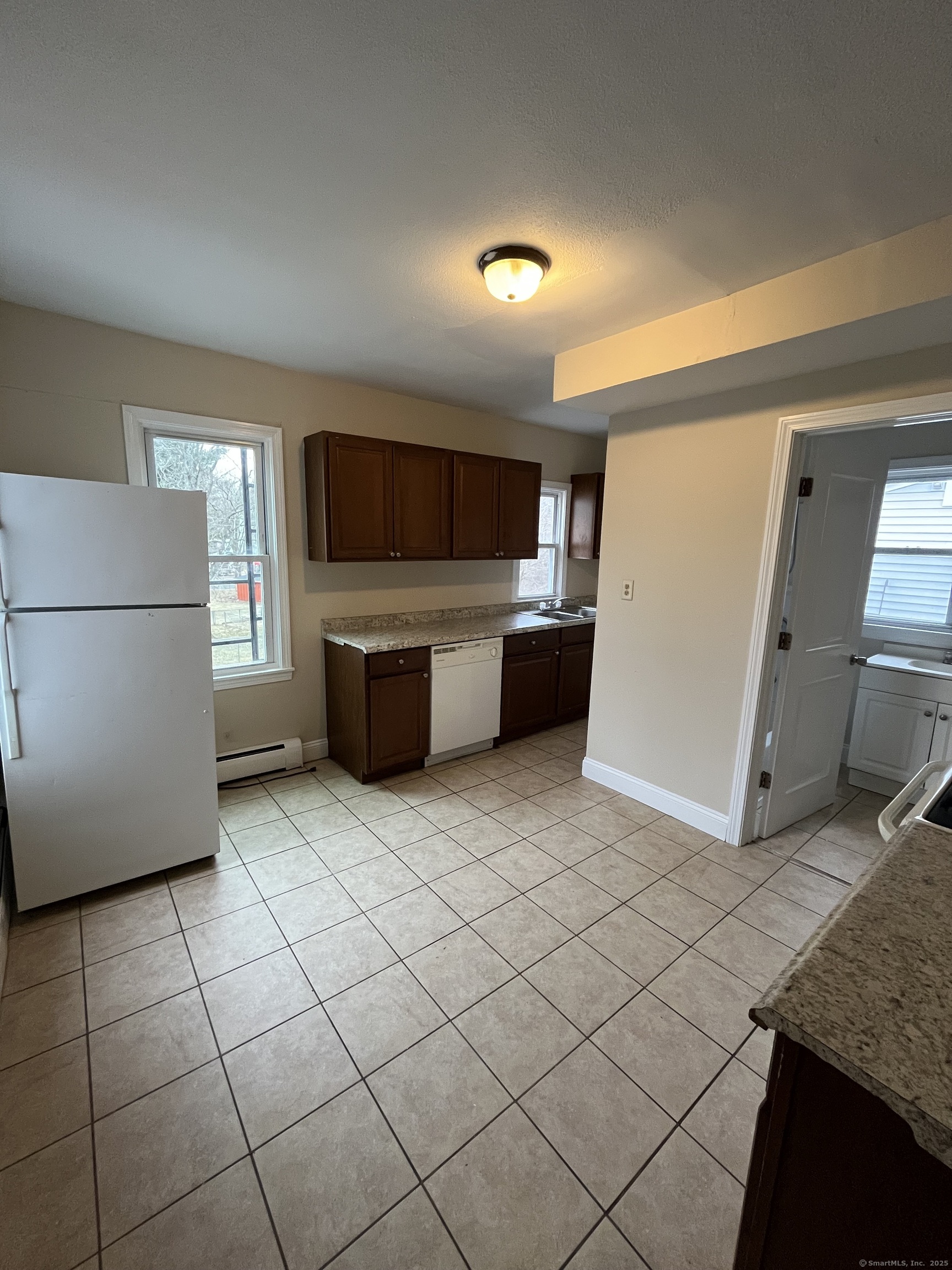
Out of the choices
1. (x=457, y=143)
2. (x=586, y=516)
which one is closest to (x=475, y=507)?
(x=586, y=516)

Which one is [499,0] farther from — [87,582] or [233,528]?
[233,528]

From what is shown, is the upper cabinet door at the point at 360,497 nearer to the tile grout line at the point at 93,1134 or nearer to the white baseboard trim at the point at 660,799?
the white baseboard trim at the point at 660,799

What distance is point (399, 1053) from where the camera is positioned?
1.55 meters

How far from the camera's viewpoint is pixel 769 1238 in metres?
0.77

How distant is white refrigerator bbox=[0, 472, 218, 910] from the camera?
1.89 meters

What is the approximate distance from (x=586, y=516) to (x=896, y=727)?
2819 millimetres

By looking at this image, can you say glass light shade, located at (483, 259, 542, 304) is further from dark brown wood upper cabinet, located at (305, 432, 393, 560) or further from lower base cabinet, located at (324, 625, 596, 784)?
lower base cabinet, located at (324, 625, 596, 784)

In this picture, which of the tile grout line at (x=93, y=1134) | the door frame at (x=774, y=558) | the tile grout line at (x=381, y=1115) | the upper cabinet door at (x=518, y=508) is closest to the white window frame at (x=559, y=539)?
the upper cabinet door at (x=518, y=508)

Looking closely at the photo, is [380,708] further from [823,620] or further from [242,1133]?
[823,620]

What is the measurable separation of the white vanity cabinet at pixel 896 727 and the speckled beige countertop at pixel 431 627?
1.94 meters

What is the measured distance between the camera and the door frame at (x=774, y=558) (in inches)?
80.4

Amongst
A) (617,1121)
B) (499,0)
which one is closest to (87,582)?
(499,0)

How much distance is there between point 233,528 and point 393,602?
119 cm

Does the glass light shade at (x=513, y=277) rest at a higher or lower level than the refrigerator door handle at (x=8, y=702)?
higher
